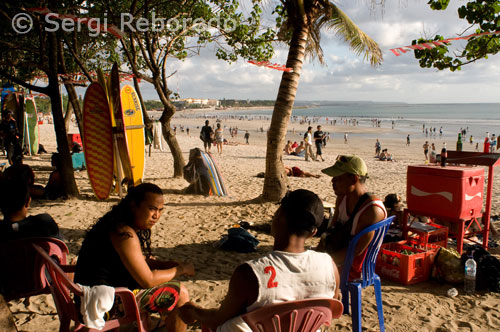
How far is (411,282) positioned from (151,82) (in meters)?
7.74

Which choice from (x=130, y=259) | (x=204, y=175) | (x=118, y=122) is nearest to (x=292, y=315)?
(x=130, y=259)

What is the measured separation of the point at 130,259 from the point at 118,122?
5320 millimetres

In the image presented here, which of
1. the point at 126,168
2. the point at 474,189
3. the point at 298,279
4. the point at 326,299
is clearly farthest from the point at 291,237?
the point at 126,168

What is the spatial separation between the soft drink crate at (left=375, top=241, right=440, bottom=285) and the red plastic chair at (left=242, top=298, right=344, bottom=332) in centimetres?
251

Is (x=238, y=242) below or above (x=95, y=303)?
below

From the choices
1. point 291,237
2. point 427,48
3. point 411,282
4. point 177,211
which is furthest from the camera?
point 177,211

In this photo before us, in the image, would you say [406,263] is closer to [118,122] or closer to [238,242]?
[238,242]

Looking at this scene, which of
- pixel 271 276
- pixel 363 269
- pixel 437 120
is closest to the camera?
pixel 271 276

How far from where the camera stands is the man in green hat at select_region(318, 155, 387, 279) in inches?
110

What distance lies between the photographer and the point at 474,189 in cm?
448

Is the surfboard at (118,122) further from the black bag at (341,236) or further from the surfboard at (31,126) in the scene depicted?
the surfboard at (31,126)

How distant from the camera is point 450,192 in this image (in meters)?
4.34

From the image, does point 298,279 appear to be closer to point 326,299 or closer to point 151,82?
point 326,299

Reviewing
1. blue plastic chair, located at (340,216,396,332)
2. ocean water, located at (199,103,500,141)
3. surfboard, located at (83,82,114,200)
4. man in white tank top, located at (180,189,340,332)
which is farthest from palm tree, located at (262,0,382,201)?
ocean water, located at (199,103,500,141)
